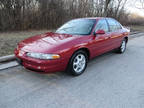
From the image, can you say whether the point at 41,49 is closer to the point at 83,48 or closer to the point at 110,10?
the point at 83,48

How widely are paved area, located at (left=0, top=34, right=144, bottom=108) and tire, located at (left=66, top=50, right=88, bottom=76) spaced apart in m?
0.15

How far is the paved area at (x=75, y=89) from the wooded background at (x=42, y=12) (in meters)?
6.93

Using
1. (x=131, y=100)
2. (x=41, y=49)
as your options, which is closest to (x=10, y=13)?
(x=41, y=49)

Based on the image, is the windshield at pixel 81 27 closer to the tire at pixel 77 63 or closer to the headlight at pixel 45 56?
the tire at pixel 77 63

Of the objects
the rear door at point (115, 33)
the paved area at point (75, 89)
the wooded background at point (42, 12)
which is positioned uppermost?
the wooded background at point (42, 12)

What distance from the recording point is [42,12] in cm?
1056

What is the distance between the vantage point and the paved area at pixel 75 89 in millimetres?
2131

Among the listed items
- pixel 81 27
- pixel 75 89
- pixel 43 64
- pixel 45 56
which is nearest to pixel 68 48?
pixel 45 56

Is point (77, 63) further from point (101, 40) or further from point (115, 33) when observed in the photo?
point (115, 33)

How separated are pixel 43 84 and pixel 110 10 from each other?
685 inches

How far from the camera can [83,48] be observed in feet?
10.3

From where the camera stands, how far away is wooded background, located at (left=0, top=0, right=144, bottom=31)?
8688mm

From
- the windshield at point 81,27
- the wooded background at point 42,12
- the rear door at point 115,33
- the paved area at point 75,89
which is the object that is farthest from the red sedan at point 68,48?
the wooded background at point 42,12

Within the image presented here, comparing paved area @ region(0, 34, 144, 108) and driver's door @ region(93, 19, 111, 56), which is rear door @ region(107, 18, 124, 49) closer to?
driver's door @ region(93, 19, 111, 56)
